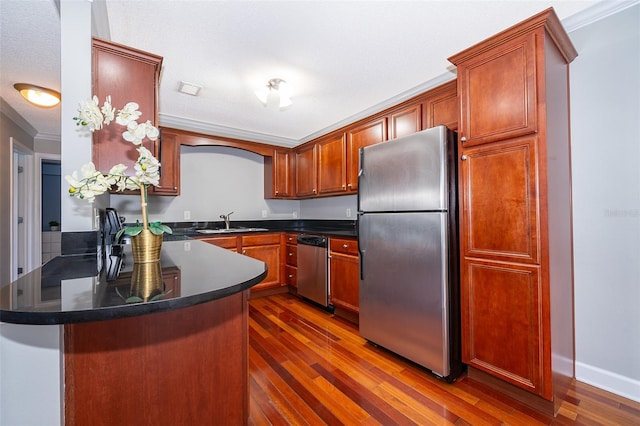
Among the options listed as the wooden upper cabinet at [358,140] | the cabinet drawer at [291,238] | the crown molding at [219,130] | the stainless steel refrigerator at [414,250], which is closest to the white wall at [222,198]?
the crown molding at [219,130]

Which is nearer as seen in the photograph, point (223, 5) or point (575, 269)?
point (223, 5)

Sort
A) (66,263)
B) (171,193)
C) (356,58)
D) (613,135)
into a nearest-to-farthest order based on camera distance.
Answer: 1. (66,263)
2. (613,135)
3. (356,58)
4. (171,193)

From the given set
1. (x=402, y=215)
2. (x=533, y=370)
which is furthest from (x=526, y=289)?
Answer: (x=402, y=215)

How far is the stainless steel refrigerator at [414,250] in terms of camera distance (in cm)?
194

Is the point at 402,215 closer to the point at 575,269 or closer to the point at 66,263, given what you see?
the point at 575,269

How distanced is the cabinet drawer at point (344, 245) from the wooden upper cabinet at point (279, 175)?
1.53 metres

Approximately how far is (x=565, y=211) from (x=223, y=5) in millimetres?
2467

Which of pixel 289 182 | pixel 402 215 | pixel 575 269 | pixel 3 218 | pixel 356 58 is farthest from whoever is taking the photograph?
pixel 289 182

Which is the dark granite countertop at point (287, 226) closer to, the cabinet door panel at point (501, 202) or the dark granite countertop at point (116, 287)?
the cabinet door panel at point (501, 202)

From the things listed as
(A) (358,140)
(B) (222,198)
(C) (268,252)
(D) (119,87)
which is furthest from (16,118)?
(A) (358,140)

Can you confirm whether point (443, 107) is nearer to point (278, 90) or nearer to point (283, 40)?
point (283, 40)

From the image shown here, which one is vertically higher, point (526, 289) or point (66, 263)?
point (66, 263)

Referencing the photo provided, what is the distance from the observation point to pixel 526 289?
1.65m

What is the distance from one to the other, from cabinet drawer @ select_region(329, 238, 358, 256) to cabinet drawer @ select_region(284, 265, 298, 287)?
34.2 inches
